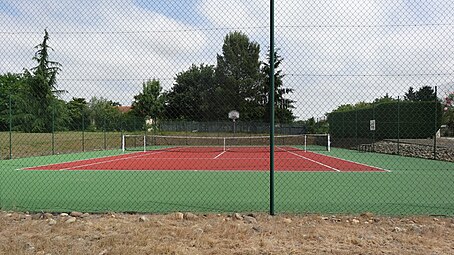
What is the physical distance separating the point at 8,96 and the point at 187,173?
902cm

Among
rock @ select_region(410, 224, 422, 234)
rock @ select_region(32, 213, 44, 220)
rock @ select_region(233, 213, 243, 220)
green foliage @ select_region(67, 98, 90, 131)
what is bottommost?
rock @ select_region(32, 213, 44, 220)

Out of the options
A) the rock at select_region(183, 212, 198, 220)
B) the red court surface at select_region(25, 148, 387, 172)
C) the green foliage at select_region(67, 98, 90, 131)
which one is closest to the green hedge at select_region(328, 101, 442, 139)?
the red court surface at select_region(25, 148, 387, 172)

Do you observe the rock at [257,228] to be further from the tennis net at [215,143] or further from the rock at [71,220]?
the tennis net at [215,143]

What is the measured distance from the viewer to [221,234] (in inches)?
183

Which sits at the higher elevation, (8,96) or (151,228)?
(8,96)

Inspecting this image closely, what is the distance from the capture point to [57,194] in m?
8.09

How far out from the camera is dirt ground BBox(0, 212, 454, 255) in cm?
418

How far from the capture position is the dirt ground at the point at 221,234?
13.7ft

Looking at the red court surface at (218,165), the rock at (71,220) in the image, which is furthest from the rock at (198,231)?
the red court surface at (218,165)

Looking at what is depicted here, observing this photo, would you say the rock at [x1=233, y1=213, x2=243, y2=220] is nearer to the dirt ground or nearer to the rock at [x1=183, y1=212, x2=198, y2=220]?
→ the dirt ground

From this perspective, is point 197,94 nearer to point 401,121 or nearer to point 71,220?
point 71,220

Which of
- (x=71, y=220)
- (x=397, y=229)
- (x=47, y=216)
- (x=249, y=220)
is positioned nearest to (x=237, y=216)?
(x=249, y=220)

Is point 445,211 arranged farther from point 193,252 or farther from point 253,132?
point 253,132

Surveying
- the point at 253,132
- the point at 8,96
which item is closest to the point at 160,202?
the point at 8,96
